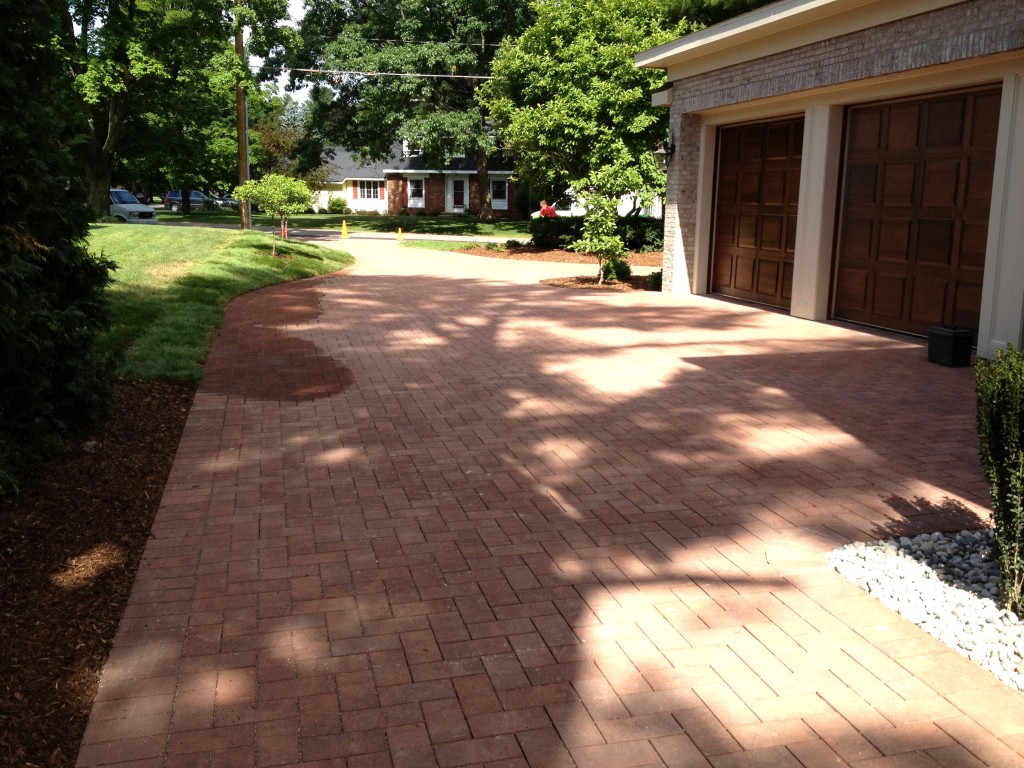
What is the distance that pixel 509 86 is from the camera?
25.9 m

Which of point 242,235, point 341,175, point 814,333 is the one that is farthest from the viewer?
point 341,175

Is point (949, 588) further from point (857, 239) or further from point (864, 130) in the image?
point (864, 130)

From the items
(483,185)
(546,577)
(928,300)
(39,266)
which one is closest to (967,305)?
(928,300)

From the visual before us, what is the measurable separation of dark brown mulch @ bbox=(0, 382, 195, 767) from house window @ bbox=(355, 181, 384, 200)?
2344 inches

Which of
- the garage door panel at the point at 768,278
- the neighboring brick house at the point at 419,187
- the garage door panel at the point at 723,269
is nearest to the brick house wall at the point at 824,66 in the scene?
the garage door panel at the point at 723,269

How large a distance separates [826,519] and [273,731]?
350 centimetres

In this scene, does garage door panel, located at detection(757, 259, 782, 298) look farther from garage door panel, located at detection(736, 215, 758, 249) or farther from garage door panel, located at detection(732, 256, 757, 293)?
garage door panel, located at detection(736, 215, 758, 249)

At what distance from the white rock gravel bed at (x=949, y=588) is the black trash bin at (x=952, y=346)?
17.9ft

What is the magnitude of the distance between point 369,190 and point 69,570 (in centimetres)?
6286

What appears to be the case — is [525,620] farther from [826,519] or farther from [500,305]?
[500,305]

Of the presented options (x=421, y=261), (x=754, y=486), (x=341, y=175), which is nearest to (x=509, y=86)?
(x=421, y=261)

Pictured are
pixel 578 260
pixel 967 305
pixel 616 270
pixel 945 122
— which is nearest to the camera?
pixel 967 305

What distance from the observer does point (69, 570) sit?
183 inches

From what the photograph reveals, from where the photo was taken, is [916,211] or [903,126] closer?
[916,211]
